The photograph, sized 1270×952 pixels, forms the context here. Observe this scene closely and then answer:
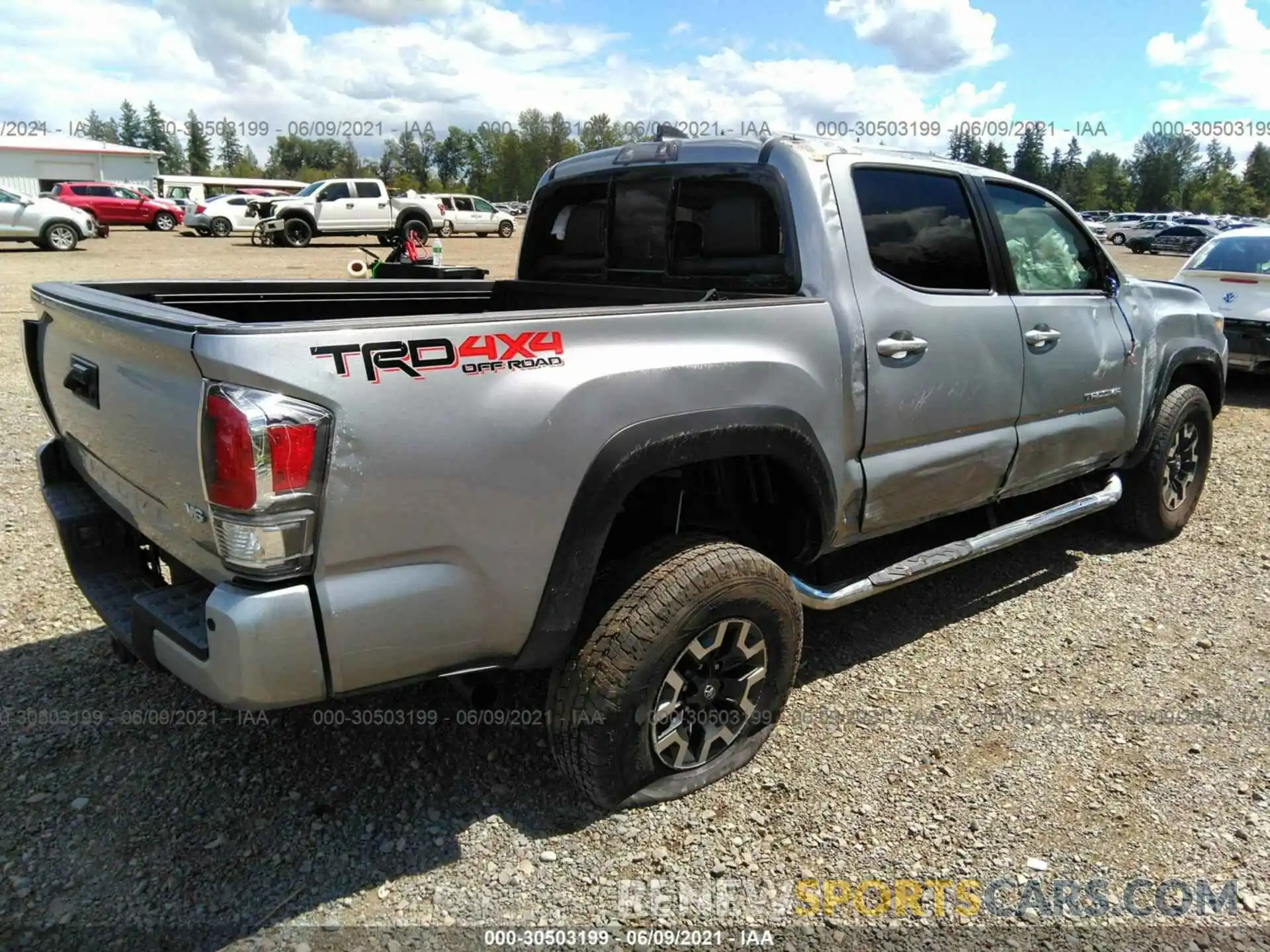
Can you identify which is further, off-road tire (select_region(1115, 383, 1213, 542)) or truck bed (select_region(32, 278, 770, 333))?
off-road tire (select_region(1115, 383, 1213, 542))

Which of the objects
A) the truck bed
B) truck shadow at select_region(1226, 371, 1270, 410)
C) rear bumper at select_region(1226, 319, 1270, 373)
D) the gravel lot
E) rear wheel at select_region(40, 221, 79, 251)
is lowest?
the gravel lot

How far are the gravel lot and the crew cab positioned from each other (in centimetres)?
2520

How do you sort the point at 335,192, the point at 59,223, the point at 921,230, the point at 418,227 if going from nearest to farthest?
1. the point at 921,230
2. the point at 59,223
3. the point at 335,192
4. the point at 418,227

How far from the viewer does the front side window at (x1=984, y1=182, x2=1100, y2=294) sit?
3912mm

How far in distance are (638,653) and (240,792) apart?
1350mm

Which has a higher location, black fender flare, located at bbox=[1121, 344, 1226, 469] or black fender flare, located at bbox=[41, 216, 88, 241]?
black fender flare, located at bbox=[41, 216, 88, 241]

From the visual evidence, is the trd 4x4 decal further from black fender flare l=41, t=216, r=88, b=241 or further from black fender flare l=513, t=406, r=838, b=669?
black fender flare l=41, t=216, r=88, b=241

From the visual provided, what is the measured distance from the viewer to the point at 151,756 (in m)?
2.96

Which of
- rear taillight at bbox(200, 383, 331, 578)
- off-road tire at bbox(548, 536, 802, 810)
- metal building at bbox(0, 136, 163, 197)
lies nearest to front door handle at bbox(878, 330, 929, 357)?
off-road tire at bbox(548, 536, 802, 810)

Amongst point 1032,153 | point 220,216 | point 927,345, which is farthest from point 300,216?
point 1032,153

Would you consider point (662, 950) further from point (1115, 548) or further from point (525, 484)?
point (1115, 548)

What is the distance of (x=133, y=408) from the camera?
2.30 metres

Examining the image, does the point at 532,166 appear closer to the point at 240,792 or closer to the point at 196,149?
the point at 196,149

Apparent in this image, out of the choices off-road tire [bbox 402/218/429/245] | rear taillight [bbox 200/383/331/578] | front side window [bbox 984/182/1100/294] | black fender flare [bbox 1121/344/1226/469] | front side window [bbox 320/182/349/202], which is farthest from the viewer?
off-road tire [bbox 402/218/429/245]
